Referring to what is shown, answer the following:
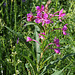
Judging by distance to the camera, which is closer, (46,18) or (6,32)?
(46,18)

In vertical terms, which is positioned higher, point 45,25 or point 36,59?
point 45,25

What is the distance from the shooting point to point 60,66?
55.9 inches

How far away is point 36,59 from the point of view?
39.6 inches

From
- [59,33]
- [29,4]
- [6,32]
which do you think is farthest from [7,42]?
[29,4]

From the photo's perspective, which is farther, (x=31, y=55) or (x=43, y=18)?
(x=31, y=55)

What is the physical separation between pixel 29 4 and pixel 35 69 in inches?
68.0

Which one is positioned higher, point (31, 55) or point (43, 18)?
point (43, 18)

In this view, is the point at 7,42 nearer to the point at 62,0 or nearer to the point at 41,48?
the point at 41,48

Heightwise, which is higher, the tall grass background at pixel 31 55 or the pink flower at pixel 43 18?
the pink flower at pixel 43 18

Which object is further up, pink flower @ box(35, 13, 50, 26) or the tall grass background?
pink flower @ box(35, 13, 50, 26)

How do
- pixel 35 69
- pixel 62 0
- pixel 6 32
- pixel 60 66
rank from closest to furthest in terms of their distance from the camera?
pixel 35 69, pixel 60 66, pixel 6 32, pixel 62 0

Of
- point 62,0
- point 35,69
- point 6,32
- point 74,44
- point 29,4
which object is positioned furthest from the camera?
point 62,0

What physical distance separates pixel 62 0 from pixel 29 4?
71 centimetres

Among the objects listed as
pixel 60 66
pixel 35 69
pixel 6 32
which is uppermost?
pixel 6 32
